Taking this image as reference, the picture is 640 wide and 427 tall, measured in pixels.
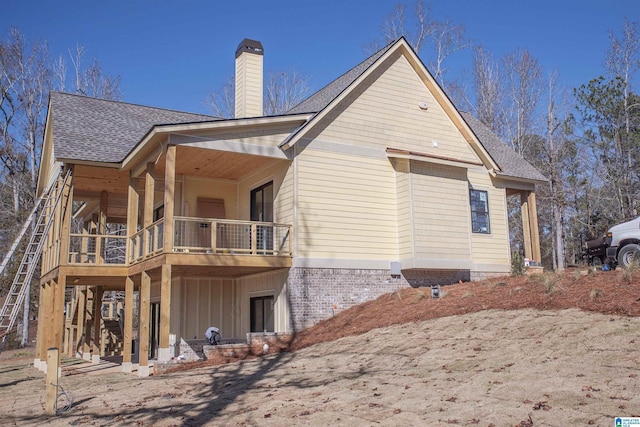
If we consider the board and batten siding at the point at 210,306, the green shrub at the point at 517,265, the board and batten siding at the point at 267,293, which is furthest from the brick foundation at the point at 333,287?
the green shrub at the point at 517,265

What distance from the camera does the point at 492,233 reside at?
2031 centimetres

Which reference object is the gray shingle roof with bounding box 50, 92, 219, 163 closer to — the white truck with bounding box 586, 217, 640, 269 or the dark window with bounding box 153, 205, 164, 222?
the dark window with bounding box 153, 205, 164, 222

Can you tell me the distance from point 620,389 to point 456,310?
231 inches

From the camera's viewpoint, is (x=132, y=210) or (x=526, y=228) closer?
(x=132, y=210)

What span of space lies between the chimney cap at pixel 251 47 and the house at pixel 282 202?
4cm

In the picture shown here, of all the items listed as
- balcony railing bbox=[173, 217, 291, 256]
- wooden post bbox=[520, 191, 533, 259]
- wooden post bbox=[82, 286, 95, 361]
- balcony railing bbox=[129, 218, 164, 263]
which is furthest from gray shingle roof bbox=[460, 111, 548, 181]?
wooden post bbox=[82, 286, 95, 361]

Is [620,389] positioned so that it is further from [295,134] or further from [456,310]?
[295,134]

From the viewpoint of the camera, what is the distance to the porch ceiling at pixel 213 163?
16.6m

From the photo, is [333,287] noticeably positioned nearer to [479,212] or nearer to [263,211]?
[263,211]

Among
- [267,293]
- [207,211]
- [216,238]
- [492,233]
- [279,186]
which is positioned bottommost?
[267,293]

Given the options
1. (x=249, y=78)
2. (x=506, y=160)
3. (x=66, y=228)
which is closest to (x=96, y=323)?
(x=66, y=228)

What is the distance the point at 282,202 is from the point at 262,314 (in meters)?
3.45

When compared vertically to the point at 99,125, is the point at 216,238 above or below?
below

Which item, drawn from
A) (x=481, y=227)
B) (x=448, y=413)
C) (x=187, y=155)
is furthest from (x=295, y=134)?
(x=448, y=413)
